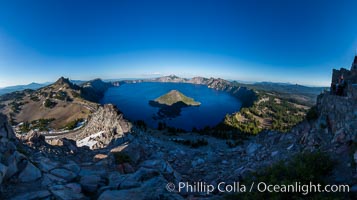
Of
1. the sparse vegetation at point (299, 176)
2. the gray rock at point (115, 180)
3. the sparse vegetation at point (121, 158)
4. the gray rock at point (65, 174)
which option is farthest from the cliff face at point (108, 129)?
the sparse vegetation at point (299, 176)

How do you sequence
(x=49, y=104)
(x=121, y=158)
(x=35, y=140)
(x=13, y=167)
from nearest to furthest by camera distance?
(x=13, y=167)
(x=121, y=158)
(x=35, y=140)
(x=49, y=104)

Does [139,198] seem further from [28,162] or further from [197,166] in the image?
[197,166]

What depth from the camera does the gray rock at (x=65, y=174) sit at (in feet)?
25.7

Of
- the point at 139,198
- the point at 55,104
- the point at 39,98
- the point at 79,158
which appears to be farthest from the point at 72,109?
the point at 139,198

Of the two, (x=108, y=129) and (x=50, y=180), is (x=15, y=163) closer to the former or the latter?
(x=50, y=180)

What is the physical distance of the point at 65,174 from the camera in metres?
8.06

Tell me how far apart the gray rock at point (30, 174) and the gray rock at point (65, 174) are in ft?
2.13

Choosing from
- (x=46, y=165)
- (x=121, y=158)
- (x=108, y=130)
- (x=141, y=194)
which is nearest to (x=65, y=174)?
(x=46, y=165)

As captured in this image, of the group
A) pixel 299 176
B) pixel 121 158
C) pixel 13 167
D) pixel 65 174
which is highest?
pixel 299 176

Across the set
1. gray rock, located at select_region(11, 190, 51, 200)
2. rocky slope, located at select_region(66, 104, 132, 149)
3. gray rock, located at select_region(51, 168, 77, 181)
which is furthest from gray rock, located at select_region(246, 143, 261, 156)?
gray rock, located at select_region(11, 190, 51, 200)

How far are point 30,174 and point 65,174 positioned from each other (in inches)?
48.9

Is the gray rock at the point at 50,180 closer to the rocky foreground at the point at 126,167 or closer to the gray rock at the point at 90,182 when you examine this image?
the rocky foreground at the point at 126,167

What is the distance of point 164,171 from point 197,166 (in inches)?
177

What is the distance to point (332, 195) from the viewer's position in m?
4.81
